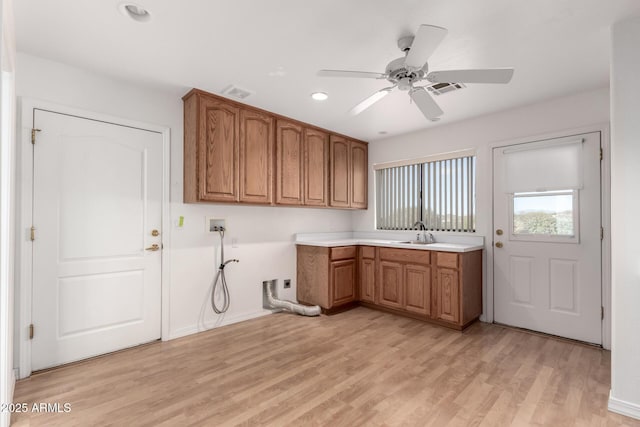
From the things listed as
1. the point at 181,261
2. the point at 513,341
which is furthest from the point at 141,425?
the point at 513,341

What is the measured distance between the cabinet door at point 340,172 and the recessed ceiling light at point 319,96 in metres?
1.24

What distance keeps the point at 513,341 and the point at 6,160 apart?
425cm

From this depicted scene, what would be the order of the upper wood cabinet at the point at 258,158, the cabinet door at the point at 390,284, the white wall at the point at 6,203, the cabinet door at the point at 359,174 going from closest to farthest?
the white wall at the point at 6,203 < the upper wood cabinet at the point at 258,158 < the cabinet door at the point at 390,284 < the cabinet door at the point at 359,174

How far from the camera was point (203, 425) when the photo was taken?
186cm

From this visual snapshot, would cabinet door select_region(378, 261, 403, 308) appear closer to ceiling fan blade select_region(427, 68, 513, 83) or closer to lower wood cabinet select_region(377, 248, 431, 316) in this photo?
lower wood cabinet select_region(377, 248, 431, 316)

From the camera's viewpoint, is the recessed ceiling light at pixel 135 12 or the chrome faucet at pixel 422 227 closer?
the recessed ceiling light at pixel 135 12

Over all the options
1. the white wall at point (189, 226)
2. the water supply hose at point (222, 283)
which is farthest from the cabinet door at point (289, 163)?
the water supply hose at point (222, 283)

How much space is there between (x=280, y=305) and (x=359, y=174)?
227 cm

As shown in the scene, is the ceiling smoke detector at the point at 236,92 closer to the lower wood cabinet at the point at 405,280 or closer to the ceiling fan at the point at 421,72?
the ceiling fan at the point at 421,72

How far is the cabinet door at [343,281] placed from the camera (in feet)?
13.2

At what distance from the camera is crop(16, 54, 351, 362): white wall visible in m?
2.62

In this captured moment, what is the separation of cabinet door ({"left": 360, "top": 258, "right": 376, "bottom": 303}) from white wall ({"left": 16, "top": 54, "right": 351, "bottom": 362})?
0.93m

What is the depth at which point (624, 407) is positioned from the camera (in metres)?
1.97

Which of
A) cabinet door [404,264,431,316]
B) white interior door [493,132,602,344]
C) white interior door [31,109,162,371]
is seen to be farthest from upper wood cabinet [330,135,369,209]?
white interior door [31,109,162,371]
